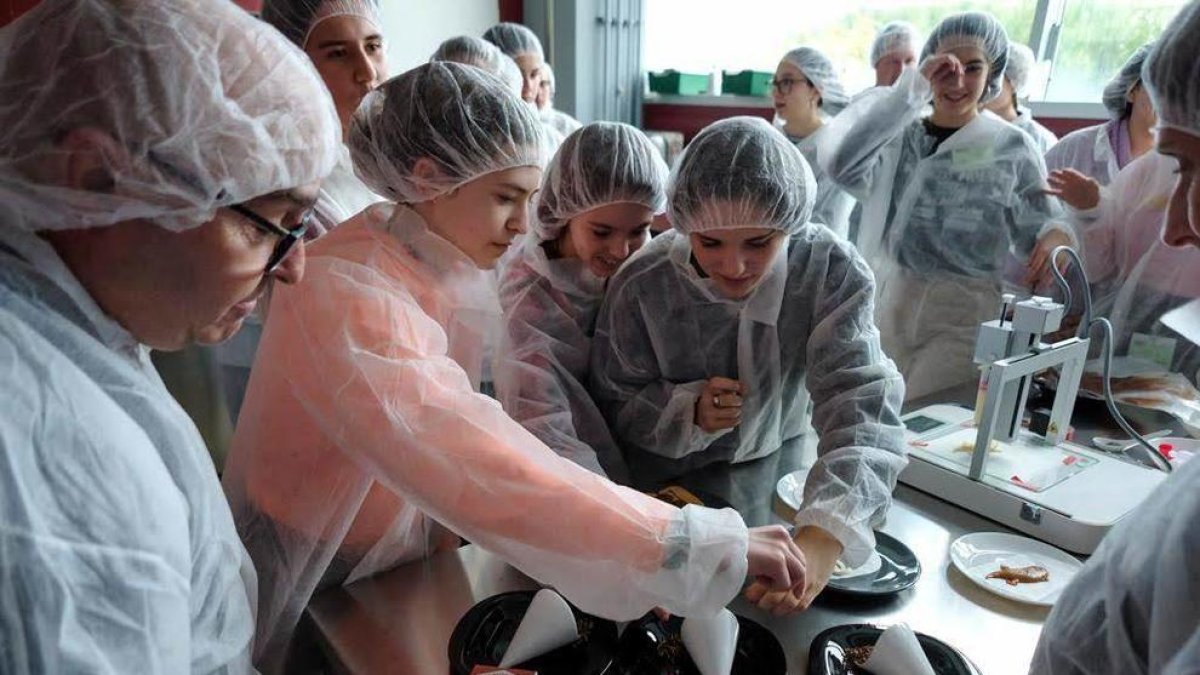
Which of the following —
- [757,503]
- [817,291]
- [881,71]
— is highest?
[881,71]

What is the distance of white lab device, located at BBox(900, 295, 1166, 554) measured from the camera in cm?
111

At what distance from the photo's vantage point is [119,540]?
1.71 feet

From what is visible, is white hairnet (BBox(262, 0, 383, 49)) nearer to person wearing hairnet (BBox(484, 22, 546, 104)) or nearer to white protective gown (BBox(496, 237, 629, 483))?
white protective gown (BBox(496, 237, 629, 483))

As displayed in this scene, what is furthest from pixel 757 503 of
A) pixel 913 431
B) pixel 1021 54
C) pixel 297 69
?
pixel 1021 54

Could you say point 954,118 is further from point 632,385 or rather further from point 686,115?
point 686,115

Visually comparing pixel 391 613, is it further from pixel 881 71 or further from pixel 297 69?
pixel 881 71

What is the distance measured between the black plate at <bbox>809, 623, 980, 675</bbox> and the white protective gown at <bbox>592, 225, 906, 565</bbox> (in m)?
0.36

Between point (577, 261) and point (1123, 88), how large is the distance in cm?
200

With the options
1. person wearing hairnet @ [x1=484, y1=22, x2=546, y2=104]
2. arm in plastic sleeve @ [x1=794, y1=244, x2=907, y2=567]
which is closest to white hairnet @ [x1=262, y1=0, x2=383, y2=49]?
arm in plastic sleeve @ [x1=794, y1=244, x2=907, y2=567]

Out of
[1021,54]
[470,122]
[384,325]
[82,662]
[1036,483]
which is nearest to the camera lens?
[82,662]

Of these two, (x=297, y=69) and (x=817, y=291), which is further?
(x=817, y=291)

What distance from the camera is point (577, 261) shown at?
145cm

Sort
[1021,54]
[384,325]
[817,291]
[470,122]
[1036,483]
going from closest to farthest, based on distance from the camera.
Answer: [384,325]
[470,122]
[1036,483]
[817,291]
[1021,54]

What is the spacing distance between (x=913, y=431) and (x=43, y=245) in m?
1.34
